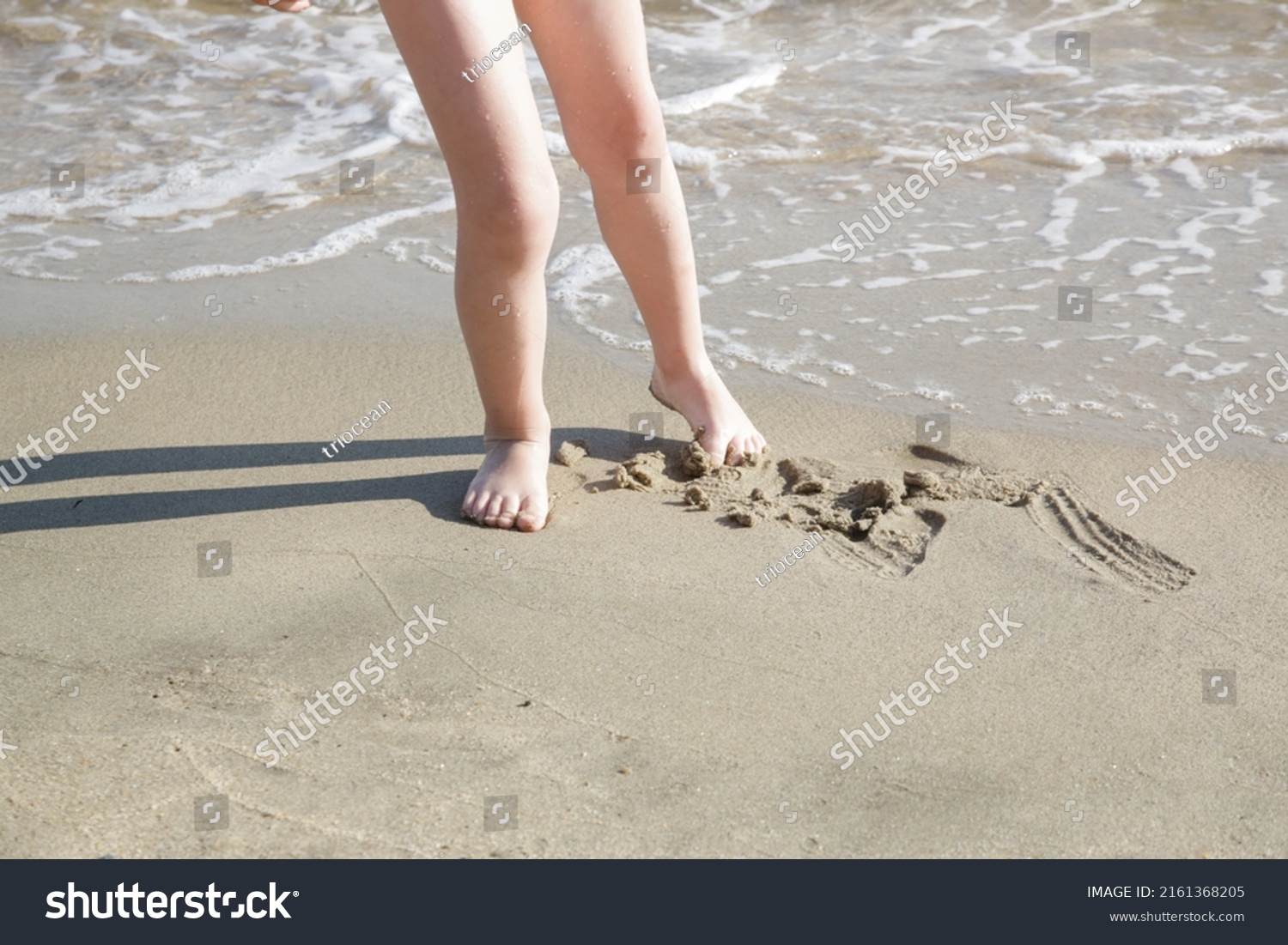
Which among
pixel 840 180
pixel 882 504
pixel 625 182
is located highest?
pixel 625 182

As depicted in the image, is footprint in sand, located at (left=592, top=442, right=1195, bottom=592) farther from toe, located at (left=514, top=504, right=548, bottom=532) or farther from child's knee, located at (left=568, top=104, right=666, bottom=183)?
child's knee, located at (left=568, top=104, right=666, bottom=183)

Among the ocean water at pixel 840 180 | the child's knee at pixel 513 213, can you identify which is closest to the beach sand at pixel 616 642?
the ocean water at pixel 840 180

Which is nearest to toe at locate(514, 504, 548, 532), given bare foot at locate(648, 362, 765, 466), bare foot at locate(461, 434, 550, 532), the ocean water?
bare foot at locate(461, 434, 550, 532)

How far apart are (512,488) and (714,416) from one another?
507 millimetres

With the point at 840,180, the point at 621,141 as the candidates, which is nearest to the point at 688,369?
the point at 621,141

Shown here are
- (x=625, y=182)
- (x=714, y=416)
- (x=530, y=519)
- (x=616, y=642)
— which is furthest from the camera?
(x=714, y=416)

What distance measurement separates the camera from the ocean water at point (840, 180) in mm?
3316

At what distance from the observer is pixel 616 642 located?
2.12 m

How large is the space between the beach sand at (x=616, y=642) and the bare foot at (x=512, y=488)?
5cm

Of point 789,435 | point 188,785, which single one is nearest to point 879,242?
point 789,435

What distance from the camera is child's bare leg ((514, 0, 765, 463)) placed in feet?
8.00

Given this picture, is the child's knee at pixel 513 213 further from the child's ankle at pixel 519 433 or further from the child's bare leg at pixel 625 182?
the child's ankle at pixel 519 433

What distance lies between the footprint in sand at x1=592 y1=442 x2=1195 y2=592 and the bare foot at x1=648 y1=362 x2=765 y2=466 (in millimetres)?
31

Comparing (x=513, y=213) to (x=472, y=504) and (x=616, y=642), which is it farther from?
(x=616, y=642)
